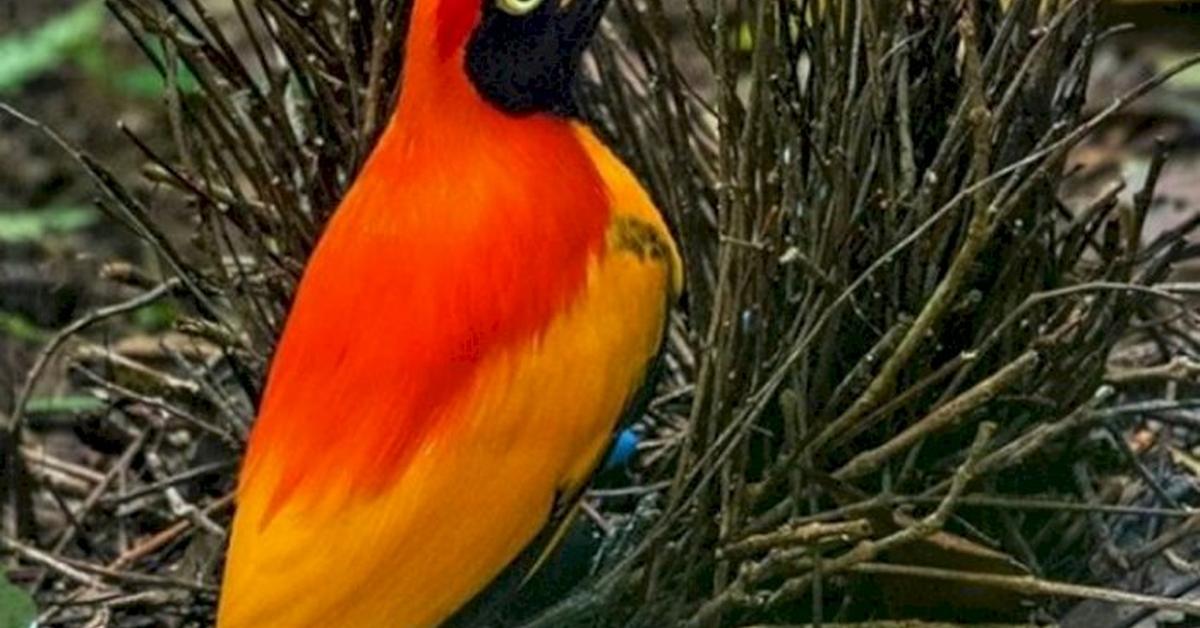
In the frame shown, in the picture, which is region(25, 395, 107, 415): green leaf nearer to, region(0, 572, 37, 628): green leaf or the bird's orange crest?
region(0, 572, 37, 628): green leaf

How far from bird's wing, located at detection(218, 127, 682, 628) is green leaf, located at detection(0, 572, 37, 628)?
31cm

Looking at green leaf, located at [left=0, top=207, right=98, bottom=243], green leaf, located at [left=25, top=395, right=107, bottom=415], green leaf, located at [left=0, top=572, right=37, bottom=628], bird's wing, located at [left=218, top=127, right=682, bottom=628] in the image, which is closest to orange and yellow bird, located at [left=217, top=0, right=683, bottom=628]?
bird's wing, located at [left=218, top=127, right=682, bottom=628]

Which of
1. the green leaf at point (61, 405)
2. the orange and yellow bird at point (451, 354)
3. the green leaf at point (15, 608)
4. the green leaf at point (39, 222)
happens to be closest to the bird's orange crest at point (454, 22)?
the orange and yellow bird at point (451, 354)

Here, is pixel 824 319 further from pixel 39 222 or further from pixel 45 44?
pixel 45 44

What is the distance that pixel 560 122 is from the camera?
1.57m

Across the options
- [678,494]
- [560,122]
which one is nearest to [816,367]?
[678,494]

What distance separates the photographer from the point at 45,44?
3.50 meters

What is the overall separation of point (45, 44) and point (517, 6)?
2.17 metres

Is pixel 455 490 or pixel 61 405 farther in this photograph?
pixel 61 405

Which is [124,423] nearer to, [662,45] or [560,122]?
[662,45]

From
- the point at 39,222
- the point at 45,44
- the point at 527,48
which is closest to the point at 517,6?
the point at 527,48

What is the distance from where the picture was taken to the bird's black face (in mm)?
1501

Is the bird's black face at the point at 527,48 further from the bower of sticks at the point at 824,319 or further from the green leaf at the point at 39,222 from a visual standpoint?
the green leaf at the point at 39,222

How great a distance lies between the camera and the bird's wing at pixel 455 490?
1.50 meters
